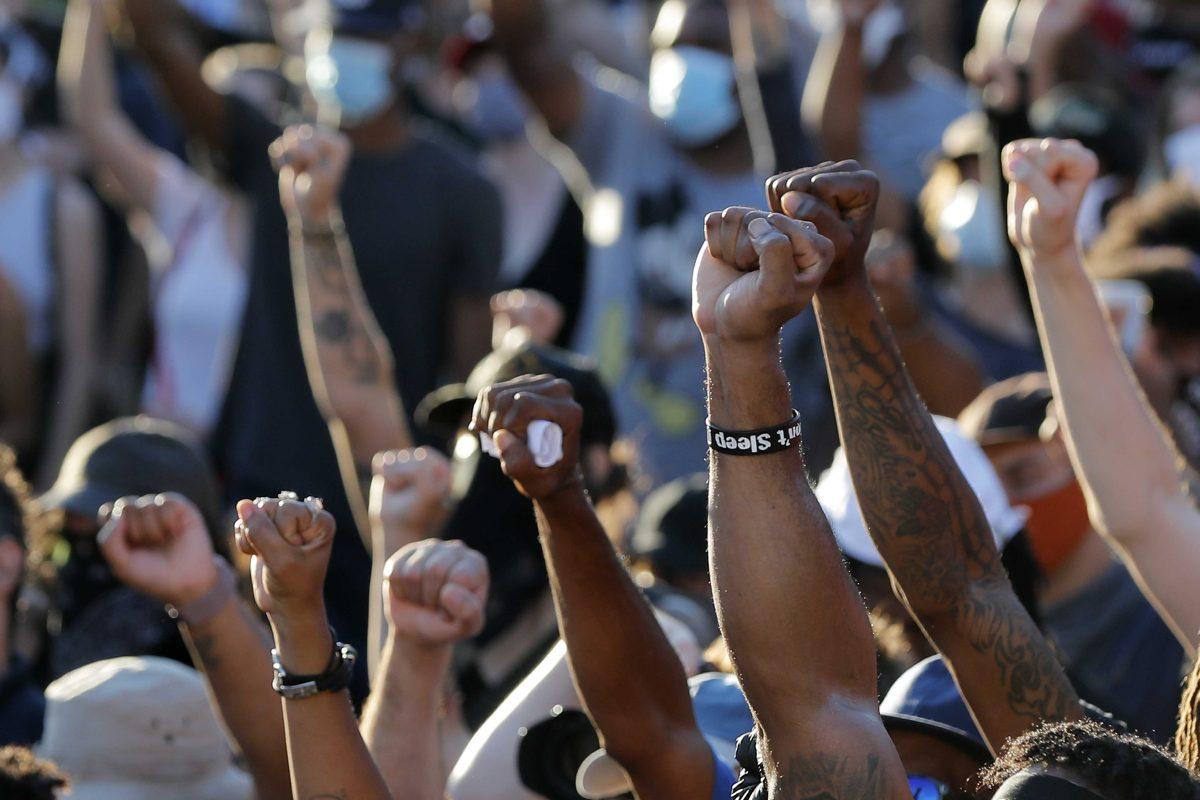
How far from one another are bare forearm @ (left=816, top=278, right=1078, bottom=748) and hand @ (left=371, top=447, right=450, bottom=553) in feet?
4.06

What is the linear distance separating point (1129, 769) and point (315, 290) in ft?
9.06

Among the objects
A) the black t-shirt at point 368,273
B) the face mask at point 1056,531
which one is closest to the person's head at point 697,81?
the black t-shirt at point 368,273

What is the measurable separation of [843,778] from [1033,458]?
2336 mm

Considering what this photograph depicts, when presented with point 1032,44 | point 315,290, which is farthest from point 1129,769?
point 1032,44

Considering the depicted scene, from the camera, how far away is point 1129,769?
227 cm

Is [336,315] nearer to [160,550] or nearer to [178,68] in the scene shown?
[160,550]

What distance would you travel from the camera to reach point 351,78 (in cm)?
638

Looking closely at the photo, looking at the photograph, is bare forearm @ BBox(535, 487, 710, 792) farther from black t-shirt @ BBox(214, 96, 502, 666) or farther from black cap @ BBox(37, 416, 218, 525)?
black t-shirt @ BBox(214, 96, 502, 666)

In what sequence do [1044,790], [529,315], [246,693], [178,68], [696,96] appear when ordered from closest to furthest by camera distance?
[1044,790] → [246,693] → [529,315] → [178,68] → [696,96]

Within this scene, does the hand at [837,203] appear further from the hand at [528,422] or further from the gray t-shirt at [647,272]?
the gray t-shirt at [647,272]

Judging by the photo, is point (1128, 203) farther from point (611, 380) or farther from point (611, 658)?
point (611, 658)

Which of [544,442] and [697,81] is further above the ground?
[697,81]

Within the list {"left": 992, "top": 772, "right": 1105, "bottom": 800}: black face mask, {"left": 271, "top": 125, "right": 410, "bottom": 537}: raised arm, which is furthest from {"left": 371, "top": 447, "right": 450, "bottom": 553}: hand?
{"left": 992, "top": 772, "right": 1105, "bottom": 800}: black face mask

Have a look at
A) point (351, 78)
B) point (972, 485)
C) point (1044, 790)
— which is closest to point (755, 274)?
point (1044, 790)
